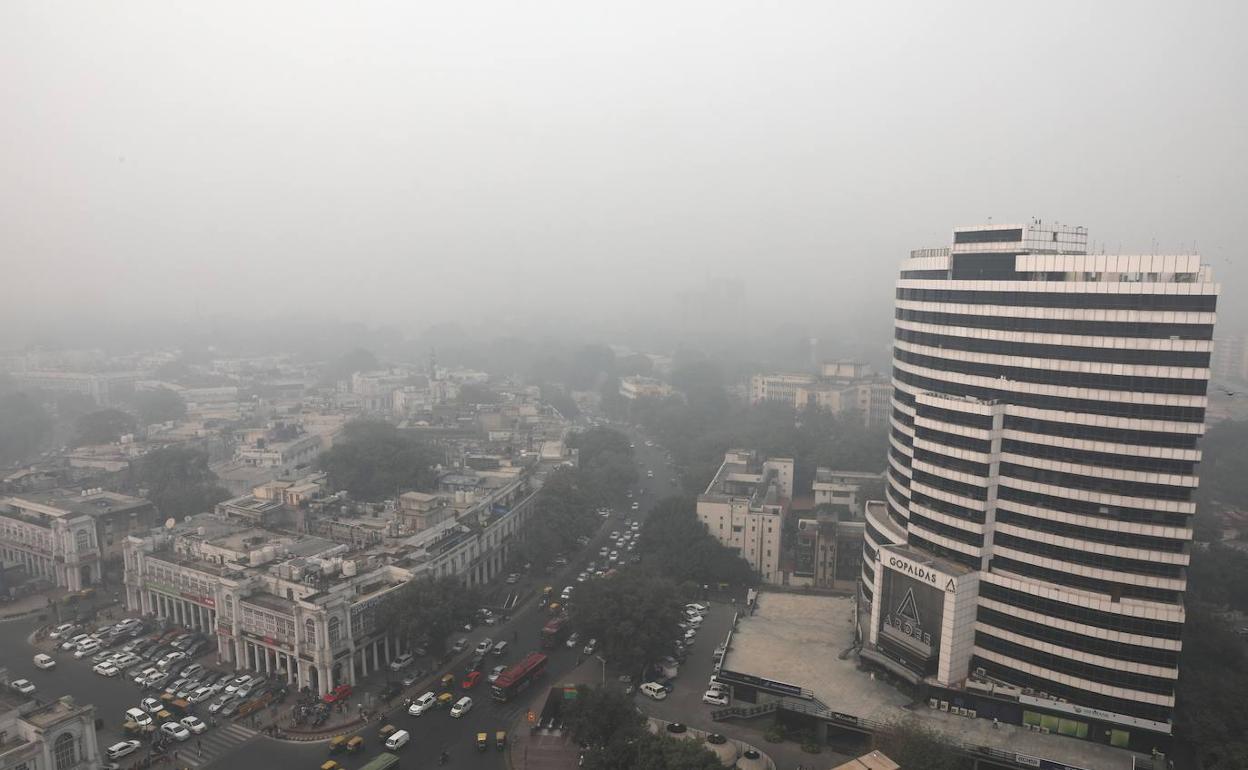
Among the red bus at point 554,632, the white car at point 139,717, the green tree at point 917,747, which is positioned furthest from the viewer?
the red bus at point 554,632

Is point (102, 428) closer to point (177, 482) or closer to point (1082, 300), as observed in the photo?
point (177, 482)

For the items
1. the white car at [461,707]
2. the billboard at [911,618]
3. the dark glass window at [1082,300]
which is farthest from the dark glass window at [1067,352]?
the white car at [461,707]

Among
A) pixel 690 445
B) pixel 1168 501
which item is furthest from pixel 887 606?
pixel 690 445

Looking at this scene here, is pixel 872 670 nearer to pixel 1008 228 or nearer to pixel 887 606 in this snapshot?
pixel 887 606

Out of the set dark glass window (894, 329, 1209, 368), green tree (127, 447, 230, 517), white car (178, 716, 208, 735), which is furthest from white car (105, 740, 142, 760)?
dark glass window (894, 329, 1209, 368)

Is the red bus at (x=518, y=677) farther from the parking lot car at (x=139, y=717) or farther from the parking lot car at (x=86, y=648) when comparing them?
Result: the parking lot car at (x=86, y=648)

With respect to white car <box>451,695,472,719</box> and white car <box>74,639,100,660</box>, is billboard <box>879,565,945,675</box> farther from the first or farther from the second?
white car <box>74,639,100,660</box>
